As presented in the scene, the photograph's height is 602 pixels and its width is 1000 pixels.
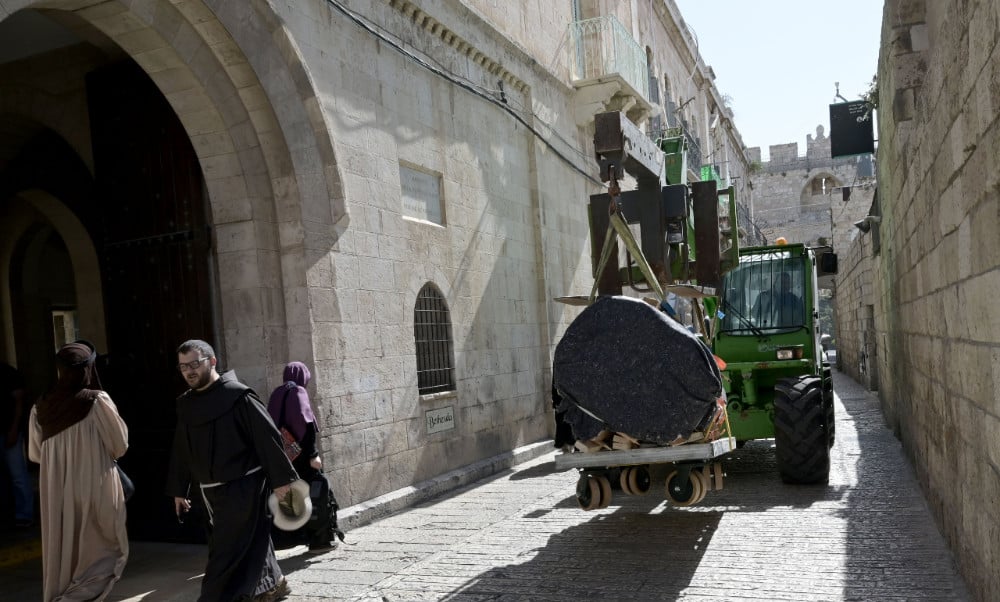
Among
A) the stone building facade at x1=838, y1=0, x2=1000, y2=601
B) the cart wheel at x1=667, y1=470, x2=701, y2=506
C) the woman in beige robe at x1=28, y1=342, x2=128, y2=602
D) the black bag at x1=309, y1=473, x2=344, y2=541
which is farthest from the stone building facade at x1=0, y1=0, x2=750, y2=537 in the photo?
the stone building facade at x1=838, y1=0, x2=1000, y2=601

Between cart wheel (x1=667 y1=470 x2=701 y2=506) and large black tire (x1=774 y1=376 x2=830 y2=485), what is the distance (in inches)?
87.6

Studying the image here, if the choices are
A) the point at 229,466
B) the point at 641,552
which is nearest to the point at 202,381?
the point at 229,466

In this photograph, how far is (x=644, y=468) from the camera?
6.02 meters

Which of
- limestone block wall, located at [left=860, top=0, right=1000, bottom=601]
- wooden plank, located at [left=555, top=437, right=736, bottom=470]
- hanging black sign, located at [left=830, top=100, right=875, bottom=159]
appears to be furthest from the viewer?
hanging black sign, located at [left=830, top=100, right=875, bottom=159]

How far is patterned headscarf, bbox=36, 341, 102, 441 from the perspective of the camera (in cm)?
529

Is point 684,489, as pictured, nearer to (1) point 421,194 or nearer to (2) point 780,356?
(2) point 780,356

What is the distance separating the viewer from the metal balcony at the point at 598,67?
44.9 feet

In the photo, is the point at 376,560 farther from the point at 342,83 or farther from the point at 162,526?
the point at 342,83

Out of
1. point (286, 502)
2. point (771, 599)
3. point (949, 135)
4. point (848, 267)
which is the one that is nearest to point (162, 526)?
point (286, 502)

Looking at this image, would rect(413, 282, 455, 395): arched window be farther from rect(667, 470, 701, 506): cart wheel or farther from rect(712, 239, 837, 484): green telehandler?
rect(667, 470, 701, 506): cart wheel

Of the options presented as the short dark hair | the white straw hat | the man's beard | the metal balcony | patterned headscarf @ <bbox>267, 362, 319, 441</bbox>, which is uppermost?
the metal balcony

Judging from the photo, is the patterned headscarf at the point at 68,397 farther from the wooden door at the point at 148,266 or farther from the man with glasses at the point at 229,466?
the wooden door at the point at 148,266

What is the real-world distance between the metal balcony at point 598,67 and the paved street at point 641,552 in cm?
733

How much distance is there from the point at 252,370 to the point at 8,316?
222 inches
